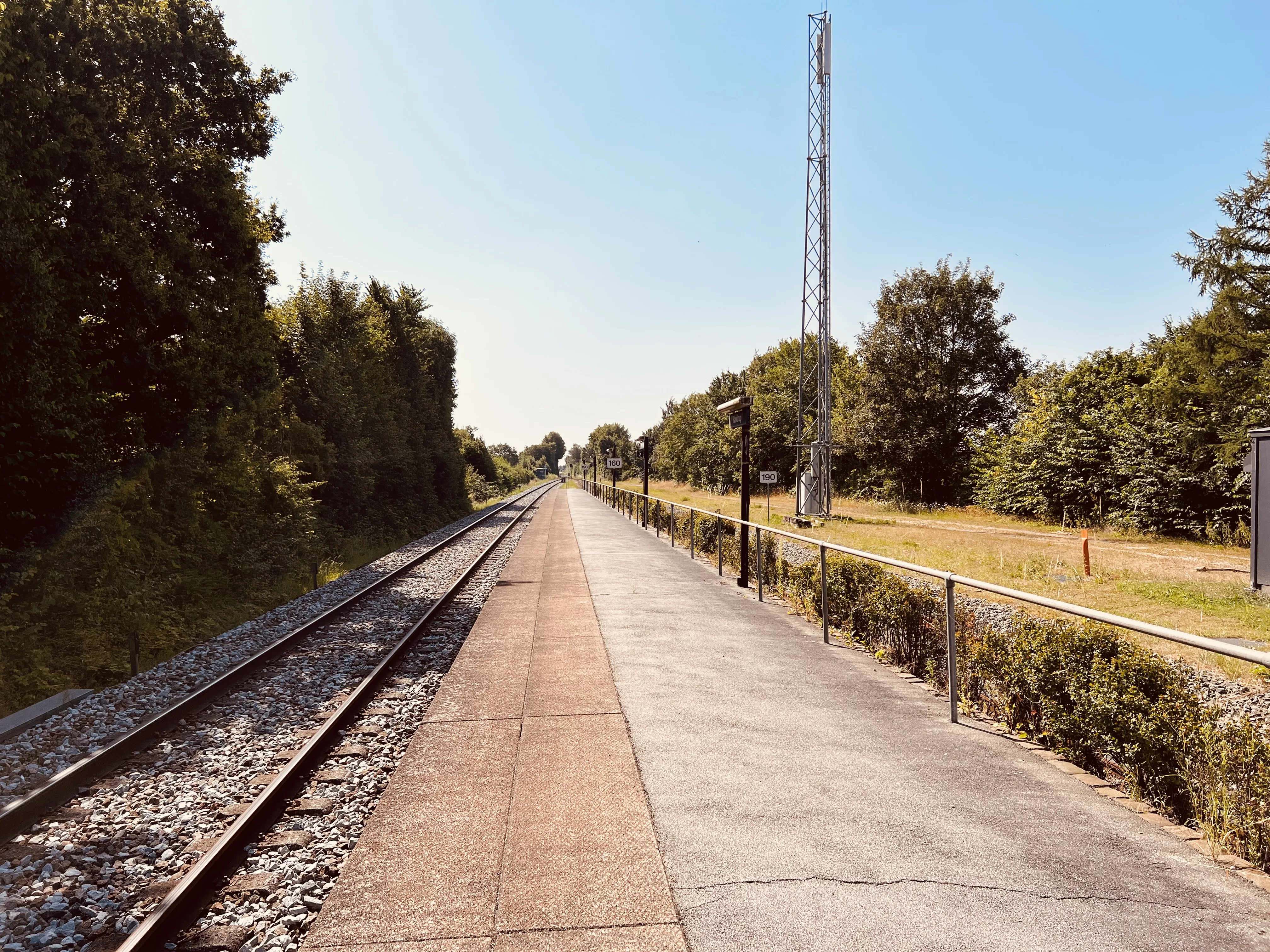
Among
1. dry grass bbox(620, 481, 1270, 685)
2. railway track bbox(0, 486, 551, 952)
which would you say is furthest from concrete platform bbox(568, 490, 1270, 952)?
dry grass bbox(620, 481, 1270, 685)

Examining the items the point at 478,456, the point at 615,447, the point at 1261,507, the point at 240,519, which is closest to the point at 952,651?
the point at 1261,507

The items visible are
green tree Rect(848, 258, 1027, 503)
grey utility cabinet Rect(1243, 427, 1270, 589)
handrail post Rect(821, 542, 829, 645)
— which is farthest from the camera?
green tree Rect(848, 258, 1027, 503)

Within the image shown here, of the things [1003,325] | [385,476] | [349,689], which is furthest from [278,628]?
[1003,325]

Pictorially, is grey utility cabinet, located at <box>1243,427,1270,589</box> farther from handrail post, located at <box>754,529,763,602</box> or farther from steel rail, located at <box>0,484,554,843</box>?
steel rail, located at <box>0,484,554,843</box>

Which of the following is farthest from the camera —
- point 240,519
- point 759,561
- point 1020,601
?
point 240,519

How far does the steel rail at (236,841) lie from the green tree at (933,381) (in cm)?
3782

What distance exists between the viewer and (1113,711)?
4.45m

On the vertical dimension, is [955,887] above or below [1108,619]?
below

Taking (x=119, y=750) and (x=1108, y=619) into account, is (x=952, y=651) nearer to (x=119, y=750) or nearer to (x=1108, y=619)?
(x=1108, y=619)

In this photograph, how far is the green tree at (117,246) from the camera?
847 centimetres

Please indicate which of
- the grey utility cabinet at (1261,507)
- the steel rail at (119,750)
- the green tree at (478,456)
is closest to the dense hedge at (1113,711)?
the steel rail at (119,750)

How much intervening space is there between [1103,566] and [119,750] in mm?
18016

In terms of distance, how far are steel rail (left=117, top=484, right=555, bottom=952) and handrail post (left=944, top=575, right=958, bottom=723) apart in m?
4.77

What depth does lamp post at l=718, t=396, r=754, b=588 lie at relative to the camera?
38.2 feet
